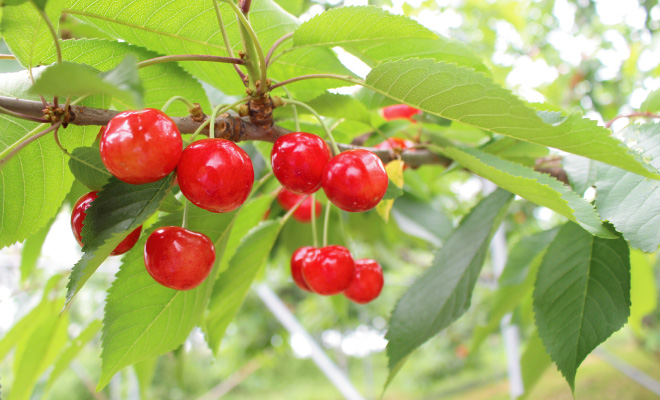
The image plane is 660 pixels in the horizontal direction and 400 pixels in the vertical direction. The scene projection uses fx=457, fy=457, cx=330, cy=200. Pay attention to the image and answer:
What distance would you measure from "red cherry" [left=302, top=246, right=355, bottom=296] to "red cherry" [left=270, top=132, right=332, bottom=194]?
0.28m

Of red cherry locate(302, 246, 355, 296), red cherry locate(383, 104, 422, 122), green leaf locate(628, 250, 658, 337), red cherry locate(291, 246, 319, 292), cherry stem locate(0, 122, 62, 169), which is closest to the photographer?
cherry stem locate(0, 122, 62, 169)

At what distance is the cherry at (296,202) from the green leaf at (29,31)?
77 cm

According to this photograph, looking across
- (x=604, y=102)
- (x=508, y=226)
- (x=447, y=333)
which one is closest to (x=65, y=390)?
(x=447, y=333)

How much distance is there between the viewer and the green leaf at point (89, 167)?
65 cm

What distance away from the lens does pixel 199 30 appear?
794 millimetres

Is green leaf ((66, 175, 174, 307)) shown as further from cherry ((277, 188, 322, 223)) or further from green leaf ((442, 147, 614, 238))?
cherry ((277, 188, 322, 223))

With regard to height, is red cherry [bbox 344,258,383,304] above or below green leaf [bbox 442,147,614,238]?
below

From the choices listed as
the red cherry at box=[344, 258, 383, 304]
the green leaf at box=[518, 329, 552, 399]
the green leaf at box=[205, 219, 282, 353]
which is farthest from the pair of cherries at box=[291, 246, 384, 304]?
Result: the green leaf at box=[518, 329, 552, 399]

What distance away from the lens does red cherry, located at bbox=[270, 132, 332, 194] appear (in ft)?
2.18

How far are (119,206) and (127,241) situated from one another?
0.11 metres

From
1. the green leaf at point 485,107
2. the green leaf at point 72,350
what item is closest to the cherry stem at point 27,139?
the green leaf at point 485,107

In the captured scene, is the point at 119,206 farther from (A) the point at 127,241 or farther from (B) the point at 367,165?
(B) the point at 367,165

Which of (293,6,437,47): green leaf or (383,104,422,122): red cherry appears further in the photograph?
(383,104,422,122): red cherry

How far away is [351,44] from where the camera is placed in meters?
0.79
